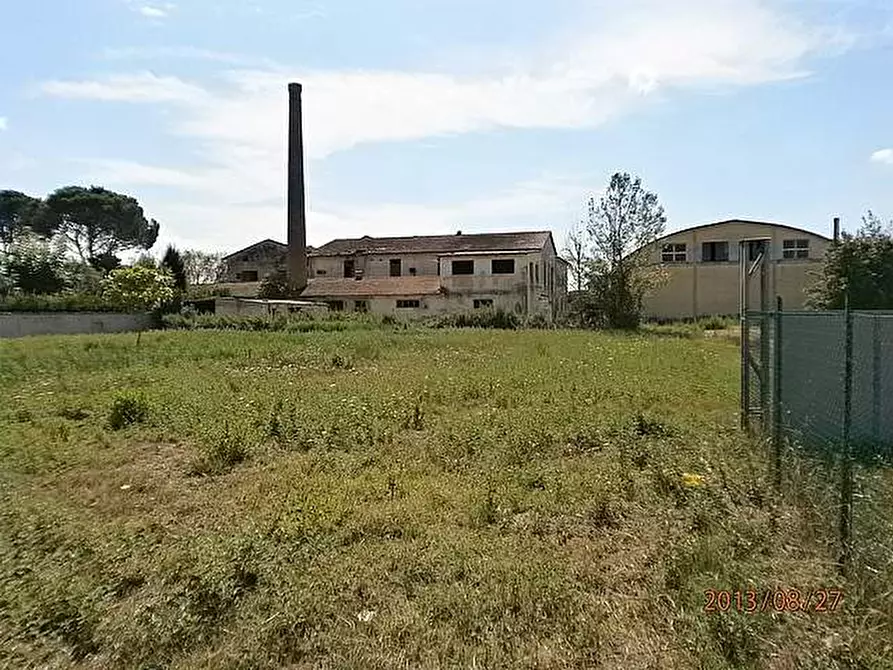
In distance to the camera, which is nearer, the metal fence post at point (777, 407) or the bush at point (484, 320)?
the metal fence post at point (777, 407)

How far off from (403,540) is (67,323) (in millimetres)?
34546

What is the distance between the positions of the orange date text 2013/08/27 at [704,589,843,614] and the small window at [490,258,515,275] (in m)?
38.2

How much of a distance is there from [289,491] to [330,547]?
4.76ft

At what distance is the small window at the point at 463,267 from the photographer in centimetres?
4203

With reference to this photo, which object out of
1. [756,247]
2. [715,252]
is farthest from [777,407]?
[715,252]

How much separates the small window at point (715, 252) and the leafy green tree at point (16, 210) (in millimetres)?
50339

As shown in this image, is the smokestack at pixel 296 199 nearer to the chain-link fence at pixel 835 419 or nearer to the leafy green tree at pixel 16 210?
the leafy green tree at pixel 16 210

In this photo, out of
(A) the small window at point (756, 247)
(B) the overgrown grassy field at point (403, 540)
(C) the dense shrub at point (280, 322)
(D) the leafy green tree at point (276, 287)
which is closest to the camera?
(B) the overgrown grassy field at point (403, 540)

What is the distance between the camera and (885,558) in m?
3.62

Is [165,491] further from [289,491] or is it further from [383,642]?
[383,642]

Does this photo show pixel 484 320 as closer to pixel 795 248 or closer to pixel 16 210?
pixel 795 248

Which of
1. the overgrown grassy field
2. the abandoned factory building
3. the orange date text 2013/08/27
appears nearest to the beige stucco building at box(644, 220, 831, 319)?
the abandoned factory building

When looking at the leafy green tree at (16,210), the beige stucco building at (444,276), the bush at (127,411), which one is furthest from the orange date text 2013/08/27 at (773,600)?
the leafy green tree at (16,210)

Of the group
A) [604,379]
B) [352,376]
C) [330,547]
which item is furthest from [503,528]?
[352,376]
